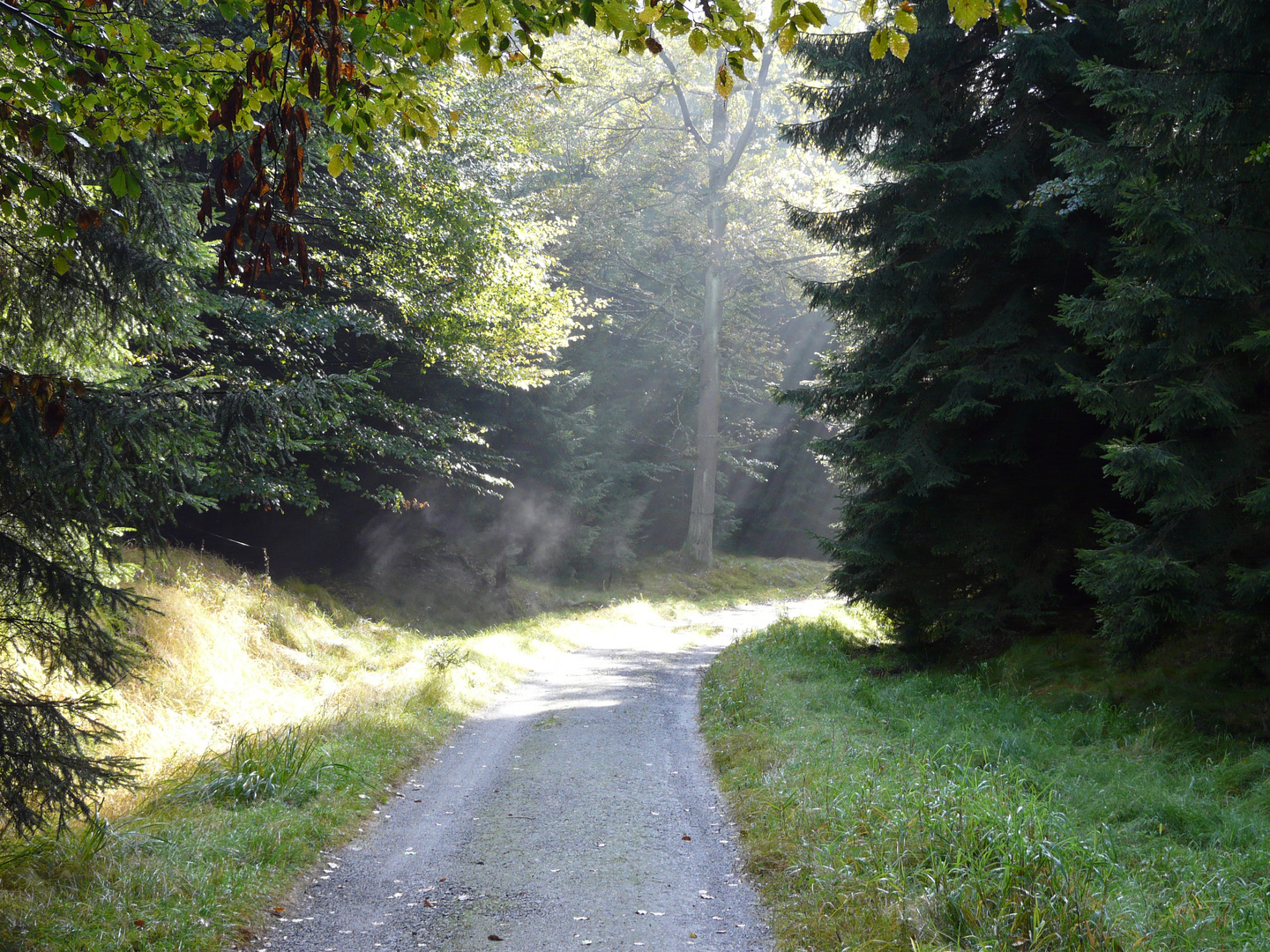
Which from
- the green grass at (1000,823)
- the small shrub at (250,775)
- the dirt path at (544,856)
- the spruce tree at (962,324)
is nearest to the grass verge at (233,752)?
the small shrub at (250,775)

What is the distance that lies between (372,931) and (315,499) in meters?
10.4

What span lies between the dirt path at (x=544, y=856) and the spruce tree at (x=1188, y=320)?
4215 mm

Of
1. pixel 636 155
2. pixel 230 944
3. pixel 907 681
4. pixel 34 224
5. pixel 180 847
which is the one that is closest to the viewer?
pixel 230 944

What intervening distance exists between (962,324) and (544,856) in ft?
28.4

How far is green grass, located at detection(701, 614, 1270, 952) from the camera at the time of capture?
3930 millimetres

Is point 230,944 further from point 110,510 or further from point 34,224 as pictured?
point 34,224

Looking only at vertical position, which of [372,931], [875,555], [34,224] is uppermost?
[34,224]

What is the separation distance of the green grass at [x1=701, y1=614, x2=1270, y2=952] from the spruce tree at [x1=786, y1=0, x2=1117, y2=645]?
2023 millimetres

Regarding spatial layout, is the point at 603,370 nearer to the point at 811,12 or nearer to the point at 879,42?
the point at 879,42

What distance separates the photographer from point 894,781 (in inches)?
231

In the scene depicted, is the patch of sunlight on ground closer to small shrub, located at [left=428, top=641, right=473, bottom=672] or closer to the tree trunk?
small shrub, located at [left=428, top=641, right=473, bottom=672]

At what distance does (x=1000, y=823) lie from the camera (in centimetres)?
451

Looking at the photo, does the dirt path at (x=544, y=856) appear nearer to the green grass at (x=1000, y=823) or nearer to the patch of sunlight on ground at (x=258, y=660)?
the green grass at (x=1000, y=823)

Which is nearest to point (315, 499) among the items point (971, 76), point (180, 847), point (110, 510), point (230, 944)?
point (110, 510)
